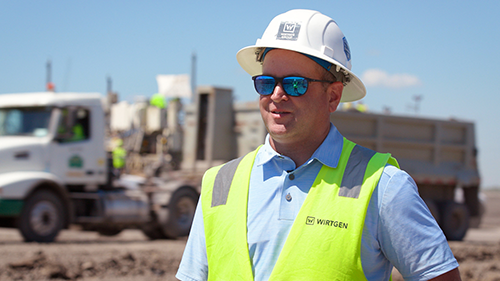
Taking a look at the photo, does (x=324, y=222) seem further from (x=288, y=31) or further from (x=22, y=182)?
(x=22, y=182)

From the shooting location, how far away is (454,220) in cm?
1410

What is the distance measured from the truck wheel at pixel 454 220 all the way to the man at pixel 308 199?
12250 mm

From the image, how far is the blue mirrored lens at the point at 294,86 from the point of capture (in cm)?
213

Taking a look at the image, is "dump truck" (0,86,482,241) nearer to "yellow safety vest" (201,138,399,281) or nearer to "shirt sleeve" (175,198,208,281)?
"shirt sleeve" (175,198,208,281)

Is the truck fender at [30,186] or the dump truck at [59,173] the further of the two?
the dump truck at [59,173]

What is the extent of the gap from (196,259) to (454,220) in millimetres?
12930

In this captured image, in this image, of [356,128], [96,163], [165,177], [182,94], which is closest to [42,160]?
[96,163]

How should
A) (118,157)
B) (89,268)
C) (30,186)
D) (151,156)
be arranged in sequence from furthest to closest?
(151,156) < (118,157) < (30,186) < (89,268)

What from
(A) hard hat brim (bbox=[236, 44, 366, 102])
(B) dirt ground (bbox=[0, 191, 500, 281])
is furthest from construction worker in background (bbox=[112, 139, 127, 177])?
(A) hard hat brim (bbox=[236, 44, 366, 102])

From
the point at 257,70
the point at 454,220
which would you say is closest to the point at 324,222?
the point at 257,70

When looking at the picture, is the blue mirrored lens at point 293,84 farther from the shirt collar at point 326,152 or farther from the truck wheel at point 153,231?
the truck wheel at point 153,231

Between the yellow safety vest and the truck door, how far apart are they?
898cm

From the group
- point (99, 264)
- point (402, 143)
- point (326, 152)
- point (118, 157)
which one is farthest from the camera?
point (402, 143)

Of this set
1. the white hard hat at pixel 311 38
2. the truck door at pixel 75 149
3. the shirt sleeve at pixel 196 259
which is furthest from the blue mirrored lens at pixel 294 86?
the truck door at pixel 75 149
